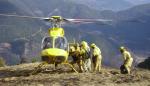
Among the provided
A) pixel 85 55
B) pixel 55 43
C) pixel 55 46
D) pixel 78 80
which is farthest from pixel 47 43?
pixel 78 80

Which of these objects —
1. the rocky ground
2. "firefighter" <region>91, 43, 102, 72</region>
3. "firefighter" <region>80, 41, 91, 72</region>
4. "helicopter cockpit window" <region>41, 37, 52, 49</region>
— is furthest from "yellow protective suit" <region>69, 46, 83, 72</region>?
the rocky ground

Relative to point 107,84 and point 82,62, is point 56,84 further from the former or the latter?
point 82,62

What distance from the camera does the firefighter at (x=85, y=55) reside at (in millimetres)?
A: 32875

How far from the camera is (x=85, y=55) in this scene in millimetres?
33000

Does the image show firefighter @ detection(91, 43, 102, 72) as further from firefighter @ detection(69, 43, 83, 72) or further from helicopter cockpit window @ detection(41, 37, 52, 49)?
helicopter cockpit window @ detection(41, 37, 52, 49)

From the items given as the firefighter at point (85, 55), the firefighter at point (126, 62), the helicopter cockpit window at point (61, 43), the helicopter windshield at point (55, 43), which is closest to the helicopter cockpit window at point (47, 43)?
the helicopter windshield at point (55, 43)

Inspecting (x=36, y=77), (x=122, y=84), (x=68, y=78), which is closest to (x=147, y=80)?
(x=122, y=84)

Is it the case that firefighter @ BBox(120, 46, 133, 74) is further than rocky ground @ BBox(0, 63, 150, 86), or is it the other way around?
firefighter @ BBox(120, 46, 133, 74)

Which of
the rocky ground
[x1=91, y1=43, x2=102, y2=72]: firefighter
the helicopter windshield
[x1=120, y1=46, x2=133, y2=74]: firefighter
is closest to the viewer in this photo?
the rocky ground

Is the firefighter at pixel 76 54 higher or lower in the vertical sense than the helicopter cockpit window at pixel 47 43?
lower

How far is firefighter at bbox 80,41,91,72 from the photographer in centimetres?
3288

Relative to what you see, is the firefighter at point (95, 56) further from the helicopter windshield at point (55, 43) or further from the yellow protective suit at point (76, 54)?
the helicopter windshield at point (55, 43)

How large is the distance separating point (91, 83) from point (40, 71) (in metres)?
7.58

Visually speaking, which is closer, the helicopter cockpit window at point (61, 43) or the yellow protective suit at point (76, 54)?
the helicopter cockpit window at point (61, 43)
